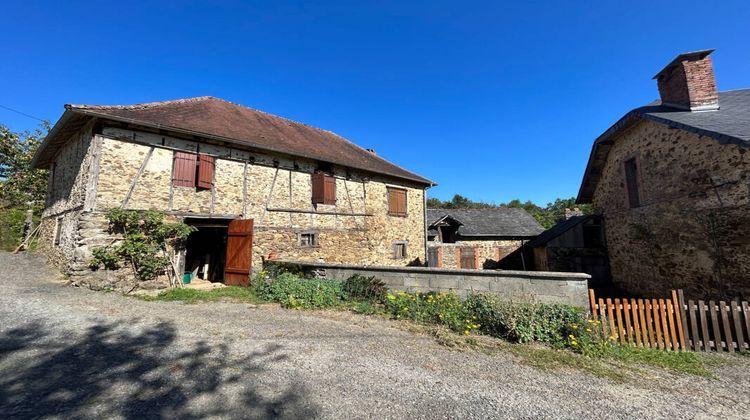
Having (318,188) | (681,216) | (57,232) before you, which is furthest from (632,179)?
(57,232)

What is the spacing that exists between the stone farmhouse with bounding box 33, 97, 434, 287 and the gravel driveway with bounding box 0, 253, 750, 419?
3.53 metres

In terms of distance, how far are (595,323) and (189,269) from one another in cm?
1167

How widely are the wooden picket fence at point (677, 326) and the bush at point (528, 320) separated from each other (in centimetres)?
59

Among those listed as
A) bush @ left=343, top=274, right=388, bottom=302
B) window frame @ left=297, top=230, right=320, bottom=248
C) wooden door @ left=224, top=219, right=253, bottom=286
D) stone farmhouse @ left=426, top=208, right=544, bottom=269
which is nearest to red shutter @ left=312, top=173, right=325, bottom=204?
window frame @ left=297, top=230, right=320, bottom=248

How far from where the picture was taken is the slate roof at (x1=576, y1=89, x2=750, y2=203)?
19.9 ft

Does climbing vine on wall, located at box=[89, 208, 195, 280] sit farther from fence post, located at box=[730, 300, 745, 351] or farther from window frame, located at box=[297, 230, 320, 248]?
fence post, located at box=[730, 300, 745, 351]

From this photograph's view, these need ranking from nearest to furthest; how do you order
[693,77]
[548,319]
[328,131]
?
[548,319] < [693,77] < [328,131]

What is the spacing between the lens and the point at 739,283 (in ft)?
20.9

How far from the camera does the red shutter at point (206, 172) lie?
8678 mm

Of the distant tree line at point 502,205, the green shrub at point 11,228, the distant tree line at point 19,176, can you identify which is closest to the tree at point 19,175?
the distant tree line at point 19,176

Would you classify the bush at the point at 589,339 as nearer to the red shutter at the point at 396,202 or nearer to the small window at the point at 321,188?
the small window at the point at 321,188

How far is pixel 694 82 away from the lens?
8.25m

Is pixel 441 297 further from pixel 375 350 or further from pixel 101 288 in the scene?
pixel 101 288

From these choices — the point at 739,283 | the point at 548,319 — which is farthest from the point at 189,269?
the point at 739,283
